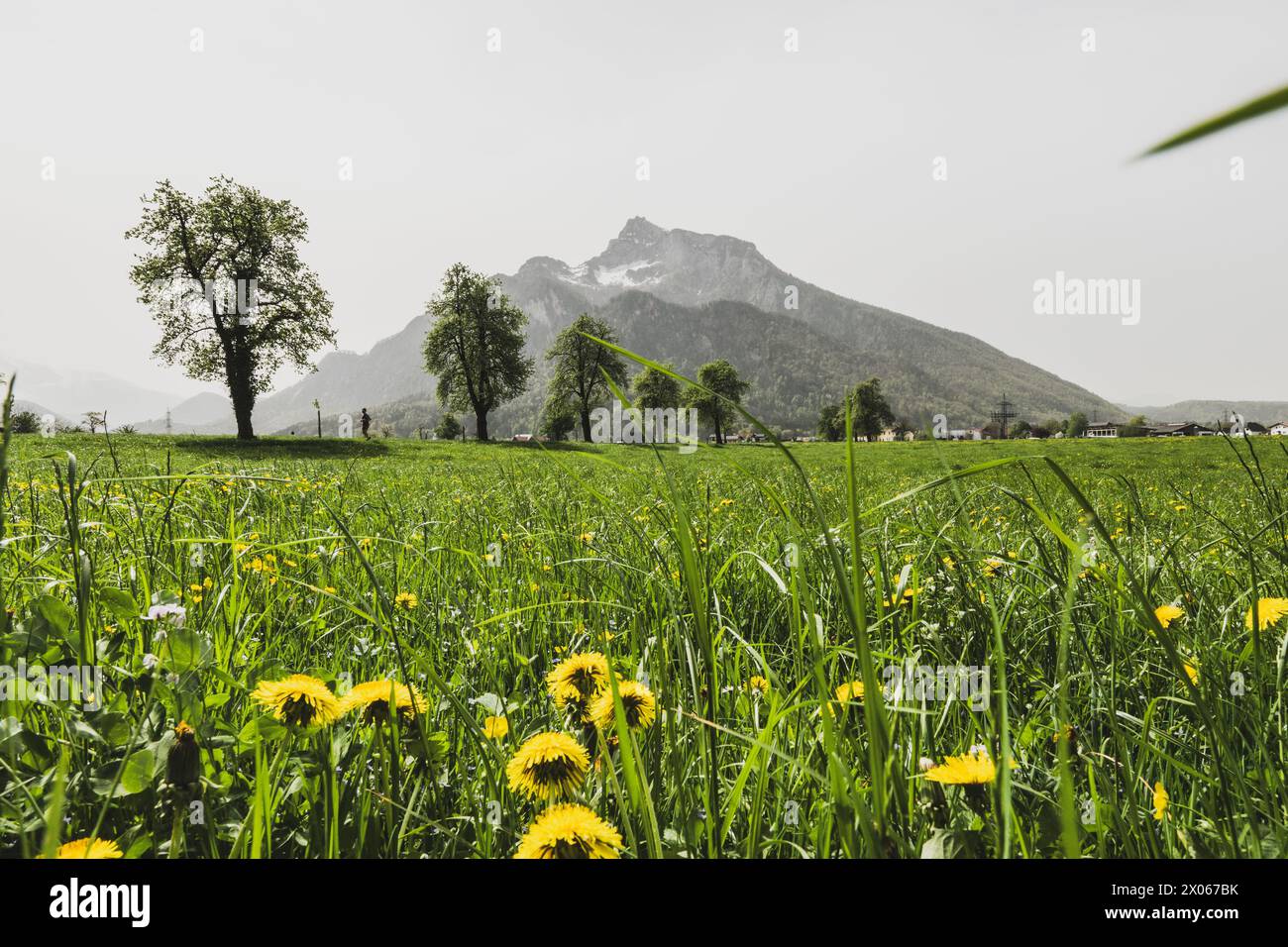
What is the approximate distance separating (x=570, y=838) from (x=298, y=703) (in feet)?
1.98

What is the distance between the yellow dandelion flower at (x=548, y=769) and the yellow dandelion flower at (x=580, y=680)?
22 centimetres

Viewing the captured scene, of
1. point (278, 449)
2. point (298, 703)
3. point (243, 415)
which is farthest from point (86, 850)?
point (243, 415)

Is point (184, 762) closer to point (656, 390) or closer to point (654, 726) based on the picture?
point (654, 726)

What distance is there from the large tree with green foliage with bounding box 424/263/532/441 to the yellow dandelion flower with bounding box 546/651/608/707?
5034 cm

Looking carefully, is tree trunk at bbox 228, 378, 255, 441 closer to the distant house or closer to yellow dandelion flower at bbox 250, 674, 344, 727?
yellow dandelion flower at bbox 250, 674, 344, 727

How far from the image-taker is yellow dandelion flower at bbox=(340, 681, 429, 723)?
45.6 inches

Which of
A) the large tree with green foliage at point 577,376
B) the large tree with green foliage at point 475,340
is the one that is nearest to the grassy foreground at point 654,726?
the large tree with green foliage at point 475,340

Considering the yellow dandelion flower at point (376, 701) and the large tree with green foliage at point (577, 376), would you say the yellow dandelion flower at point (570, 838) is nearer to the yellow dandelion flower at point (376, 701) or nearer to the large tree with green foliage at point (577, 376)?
the yellow dandelion flower at point (376, 701)

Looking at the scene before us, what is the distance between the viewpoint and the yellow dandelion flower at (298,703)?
112cm

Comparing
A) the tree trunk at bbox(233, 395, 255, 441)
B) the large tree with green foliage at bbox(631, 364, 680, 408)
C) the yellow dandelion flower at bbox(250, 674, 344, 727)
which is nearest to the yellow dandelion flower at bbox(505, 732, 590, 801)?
the yellow dandelion flower at bbox(250, 674, 344, 727)
